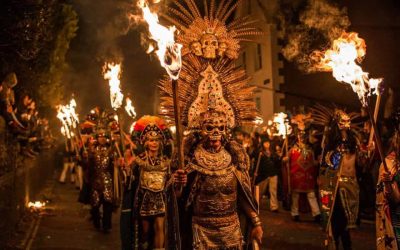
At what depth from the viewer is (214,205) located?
5816 mm

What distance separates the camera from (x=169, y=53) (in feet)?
16.9

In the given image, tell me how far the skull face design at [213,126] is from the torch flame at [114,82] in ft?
8.39

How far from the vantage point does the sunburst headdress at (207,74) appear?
248 inches

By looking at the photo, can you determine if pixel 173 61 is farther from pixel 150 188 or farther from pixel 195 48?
pixel 150 188

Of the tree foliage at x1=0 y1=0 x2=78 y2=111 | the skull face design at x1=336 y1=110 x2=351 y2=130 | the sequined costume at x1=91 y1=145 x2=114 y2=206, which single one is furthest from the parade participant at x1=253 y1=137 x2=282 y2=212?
the tree foliage at x1=0 y1=0 x2=78 y2=111

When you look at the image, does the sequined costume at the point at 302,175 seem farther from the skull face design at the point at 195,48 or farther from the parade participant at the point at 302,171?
the skull face design at the point at 195,48

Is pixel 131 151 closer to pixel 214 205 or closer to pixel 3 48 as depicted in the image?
pixel 3 48

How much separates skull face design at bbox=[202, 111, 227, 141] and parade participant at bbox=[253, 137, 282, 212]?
688cm

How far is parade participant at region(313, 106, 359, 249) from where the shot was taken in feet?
27.5

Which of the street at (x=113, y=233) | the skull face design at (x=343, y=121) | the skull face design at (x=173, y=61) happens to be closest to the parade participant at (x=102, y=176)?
the street at (x=113, y=233)

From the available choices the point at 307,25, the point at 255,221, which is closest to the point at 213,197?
the point at 255,221

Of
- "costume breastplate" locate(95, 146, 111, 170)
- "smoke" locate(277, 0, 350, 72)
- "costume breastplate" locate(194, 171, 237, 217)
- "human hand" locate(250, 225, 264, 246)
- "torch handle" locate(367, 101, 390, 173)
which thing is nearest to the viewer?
"torch handle" locate(367, 101, 390, 173)

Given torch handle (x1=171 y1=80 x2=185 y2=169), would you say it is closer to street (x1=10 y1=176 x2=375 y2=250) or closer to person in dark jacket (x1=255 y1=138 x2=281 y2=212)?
street (x1=10 y1=176 x2=375 y2=250)

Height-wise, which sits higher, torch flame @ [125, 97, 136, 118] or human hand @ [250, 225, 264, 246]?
torch flame @ [125, 97, 136, 118]
